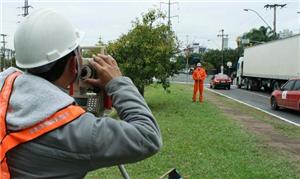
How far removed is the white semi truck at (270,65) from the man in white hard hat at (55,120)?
1149 inches

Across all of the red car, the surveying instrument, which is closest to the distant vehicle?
the red car

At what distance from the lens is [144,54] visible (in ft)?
62.5

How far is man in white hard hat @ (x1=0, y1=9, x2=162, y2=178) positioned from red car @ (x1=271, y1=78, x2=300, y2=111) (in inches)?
732

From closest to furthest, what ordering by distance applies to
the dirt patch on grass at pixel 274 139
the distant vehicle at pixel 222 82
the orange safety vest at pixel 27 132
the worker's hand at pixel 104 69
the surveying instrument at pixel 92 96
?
1. the orange safety vest at pixel 27 132
2. the worker's hand at pixel 104 69
3. the surveying instrument at pixel 92 96
4. the dirt patch on grass at pixel 274 139
5. the distant vehicle at pixel 222 82

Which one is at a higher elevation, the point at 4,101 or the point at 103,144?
the point at 4,101

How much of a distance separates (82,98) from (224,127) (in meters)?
10.8

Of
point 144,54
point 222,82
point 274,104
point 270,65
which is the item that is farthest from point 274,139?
point 222,82

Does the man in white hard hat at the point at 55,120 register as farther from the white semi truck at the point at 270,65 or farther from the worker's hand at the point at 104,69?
the white semi truck at the point at 270,65

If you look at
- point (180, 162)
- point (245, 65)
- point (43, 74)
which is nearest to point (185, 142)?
point (180, 162)

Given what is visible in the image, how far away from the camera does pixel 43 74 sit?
1.85 metres

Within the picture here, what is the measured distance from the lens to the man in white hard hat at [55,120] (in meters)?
1.69

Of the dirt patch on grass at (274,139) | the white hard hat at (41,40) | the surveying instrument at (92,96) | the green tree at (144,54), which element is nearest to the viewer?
the white hard hat at (41,40)

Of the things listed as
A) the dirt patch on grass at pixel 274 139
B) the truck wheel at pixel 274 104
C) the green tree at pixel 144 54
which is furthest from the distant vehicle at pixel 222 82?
the dirt patch on grass at pixel 274 139

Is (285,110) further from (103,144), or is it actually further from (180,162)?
(103,144)
